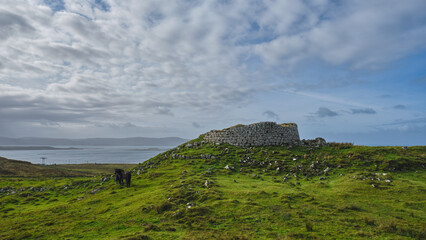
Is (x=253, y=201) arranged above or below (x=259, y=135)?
below

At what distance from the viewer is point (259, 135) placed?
120 feet

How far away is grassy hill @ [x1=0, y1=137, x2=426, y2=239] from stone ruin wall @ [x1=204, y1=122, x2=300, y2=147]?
4.25 metres

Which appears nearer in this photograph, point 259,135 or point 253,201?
point 253,201

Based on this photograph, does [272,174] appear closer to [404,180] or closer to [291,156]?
[291,156]

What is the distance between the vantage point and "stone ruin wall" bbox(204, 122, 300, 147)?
36.6 meters

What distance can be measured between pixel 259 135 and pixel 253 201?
21.0m

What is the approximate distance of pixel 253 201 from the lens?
648 inches

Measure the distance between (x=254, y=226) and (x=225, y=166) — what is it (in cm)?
1665

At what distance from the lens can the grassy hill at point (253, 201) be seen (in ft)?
40.4

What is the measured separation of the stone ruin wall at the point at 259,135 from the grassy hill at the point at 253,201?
4.25 m

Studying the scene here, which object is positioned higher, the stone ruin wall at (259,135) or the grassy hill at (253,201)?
the stone ruin wall at (259,135)

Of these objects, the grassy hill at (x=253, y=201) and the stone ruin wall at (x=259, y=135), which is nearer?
the grassy hill at (x=253, y=201)

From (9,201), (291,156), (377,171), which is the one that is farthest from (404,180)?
(9,201)

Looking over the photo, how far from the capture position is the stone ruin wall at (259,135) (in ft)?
120
